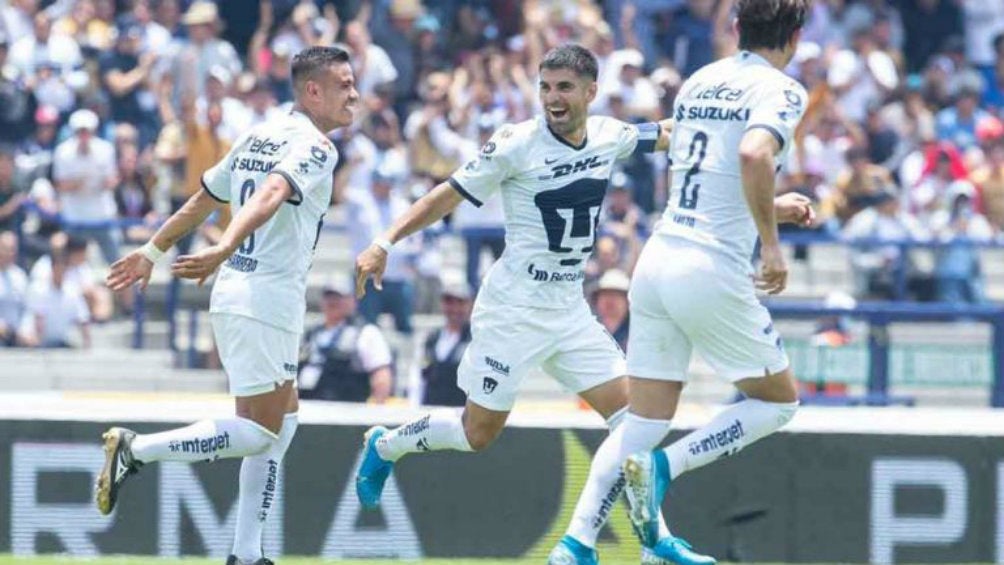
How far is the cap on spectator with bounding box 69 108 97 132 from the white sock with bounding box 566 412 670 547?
10.2 meters

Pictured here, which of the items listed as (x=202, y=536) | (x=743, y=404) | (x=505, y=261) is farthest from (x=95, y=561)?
(x=743, y=404)

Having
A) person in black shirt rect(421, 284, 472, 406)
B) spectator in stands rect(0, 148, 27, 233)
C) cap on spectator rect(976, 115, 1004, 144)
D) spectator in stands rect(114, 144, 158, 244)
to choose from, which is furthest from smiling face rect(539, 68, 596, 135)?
cap on spectator rect(976, 115, 1004, 144)

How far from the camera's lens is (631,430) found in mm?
9141

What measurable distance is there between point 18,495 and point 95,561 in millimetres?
851

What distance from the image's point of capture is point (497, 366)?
9977mm

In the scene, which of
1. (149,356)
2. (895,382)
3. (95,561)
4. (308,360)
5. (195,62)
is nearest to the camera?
(95,561)

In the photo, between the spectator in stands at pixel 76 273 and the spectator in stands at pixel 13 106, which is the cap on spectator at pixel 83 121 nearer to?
the spectator in stands at pixel 13 106

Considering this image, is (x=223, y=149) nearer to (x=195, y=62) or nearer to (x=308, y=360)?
(x=195, y=62)

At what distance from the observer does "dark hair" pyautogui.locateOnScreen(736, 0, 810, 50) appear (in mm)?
8891

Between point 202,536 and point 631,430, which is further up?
point 631,430

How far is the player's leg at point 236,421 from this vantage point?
31.8 ft

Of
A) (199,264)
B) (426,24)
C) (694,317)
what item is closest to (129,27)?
(426,24)

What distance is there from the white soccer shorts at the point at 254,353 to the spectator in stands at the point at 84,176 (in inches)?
337

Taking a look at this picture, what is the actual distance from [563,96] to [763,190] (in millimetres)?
1546
